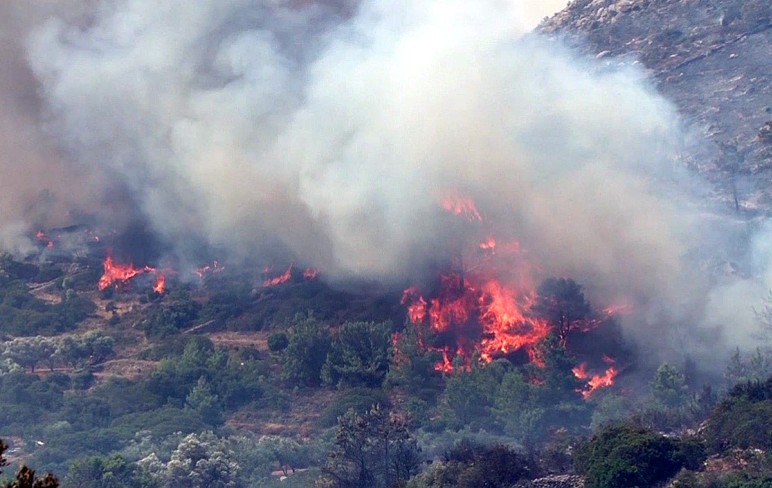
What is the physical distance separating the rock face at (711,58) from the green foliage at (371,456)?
3627 centimetres

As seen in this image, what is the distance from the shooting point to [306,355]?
72.8m

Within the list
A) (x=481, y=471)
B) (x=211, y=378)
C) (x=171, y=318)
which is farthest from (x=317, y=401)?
(x=481, y=471)

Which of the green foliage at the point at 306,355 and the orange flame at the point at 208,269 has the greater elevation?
the orange flame at the point at 208,269

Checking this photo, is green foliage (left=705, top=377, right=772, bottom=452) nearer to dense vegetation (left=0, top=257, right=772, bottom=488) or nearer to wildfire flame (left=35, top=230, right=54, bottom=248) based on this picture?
dense vegetation (left=0, top=257, right=772, bottom=488)

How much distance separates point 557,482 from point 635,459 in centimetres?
388

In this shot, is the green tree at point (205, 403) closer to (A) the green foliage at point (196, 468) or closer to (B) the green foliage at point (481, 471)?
(A) the green foliage at point (196, 468)

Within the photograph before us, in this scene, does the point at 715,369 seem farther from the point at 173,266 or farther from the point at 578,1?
the point at 578,1

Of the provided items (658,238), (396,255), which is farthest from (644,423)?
(396,255)

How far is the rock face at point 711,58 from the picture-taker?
289 feet

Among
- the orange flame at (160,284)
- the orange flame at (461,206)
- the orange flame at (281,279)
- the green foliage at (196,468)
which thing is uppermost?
the orange flame at (160,284)

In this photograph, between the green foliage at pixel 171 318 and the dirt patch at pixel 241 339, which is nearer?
the dirt patch at pixel 241 339

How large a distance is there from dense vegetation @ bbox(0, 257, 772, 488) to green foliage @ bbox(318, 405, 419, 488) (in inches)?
4.2

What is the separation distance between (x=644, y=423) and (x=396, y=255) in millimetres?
26407

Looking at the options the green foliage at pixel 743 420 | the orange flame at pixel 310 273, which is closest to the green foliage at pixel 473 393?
the green foliage at pixel 743 420
